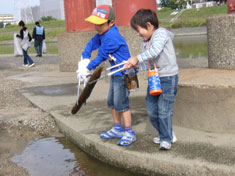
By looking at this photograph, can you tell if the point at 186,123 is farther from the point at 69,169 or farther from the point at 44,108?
the point at 44,108

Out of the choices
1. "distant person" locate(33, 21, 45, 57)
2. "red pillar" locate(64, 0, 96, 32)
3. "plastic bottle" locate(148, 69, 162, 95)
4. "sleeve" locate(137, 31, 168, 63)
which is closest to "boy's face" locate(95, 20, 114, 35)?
"sleeve" locate(137, 31, 168, 63)

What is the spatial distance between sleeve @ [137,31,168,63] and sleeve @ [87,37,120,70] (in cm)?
48

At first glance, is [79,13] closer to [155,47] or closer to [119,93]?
[119,93]

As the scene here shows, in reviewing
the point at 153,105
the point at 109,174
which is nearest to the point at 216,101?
the point at 153,105

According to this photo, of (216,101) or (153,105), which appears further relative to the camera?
(216,101)

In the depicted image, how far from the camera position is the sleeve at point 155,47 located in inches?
140

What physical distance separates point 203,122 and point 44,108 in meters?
2.70

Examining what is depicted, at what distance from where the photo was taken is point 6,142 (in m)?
4.94

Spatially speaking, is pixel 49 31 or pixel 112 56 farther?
pixel 49 31

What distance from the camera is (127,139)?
4.01 metres

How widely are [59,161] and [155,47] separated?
5.44 ft

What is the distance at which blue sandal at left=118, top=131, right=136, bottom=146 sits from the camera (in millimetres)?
3971

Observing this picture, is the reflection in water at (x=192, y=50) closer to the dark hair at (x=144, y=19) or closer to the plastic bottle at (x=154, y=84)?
the dark hair at (x=144, y=19)

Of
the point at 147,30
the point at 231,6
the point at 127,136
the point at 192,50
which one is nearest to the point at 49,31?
the point at 192,50
